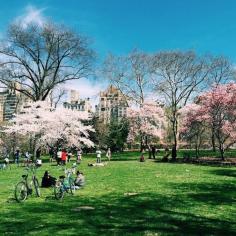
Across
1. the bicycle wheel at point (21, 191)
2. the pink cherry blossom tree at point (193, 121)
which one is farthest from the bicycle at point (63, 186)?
the pink cherry blossom tree at point (193, 121)

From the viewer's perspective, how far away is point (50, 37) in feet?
178

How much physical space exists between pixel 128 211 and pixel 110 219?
1.65m

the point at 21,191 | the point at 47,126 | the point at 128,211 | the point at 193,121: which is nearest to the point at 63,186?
the point at 21,191

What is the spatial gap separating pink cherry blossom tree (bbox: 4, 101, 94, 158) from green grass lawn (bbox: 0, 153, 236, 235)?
102 ft

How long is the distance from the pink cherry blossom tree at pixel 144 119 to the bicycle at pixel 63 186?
4127 cm

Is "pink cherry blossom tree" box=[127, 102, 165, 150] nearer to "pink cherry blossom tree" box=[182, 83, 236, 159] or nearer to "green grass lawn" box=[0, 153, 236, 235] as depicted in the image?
"pink cherry blossom tree" box=[182, 83, 236, 159]

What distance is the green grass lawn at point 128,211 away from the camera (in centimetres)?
1294

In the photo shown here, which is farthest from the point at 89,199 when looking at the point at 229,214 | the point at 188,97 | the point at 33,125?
the point at 188,97

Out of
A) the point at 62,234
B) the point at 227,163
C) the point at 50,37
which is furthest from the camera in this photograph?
the point at 50,37

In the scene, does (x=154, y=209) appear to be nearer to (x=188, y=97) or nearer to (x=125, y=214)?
(x=125, y=214)

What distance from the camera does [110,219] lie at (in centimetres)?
1435

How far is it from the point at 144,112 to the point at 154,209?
46.9 meters

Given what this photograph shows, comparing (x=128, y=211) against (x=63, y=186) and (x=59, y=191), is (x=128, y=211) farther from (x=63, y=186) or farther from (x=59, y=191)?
(x=63, y=186)

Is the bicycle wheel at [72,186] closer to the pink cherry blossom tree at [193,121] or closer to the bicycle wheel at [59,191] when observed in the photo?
the bicycle wheel at [59,191]
